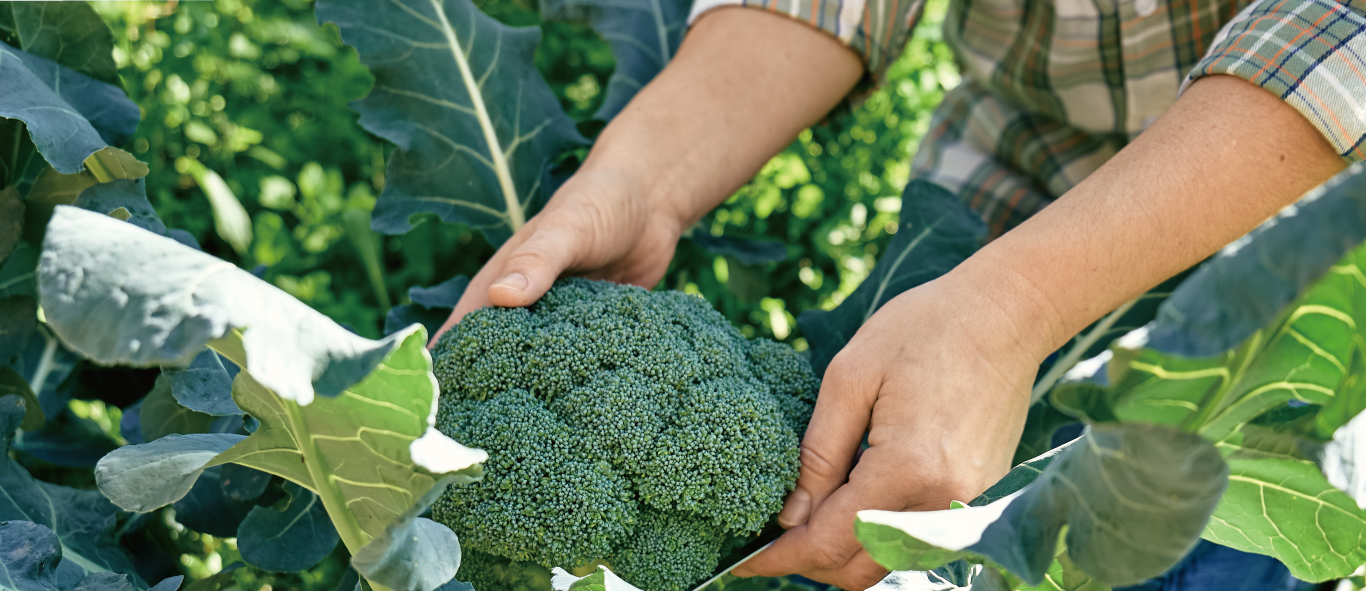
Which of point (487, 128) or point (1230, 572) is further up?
point (487, 128)

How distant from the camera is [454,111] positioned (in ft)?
4.60

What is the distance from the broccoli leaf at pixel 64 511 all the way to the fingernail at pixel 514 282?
599 millimetres

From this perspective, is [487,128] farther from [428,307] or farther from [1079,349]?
[1079,349]

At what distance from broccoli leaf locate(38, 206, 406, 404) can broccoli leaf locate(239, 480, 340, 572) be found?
58cm

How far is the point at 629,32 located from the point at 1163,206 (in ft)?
3.36

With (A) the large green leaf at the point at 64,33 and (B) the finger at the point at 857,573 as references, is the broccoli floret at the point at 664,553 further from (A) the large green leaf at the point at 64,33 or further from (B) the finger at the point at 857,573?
(A) the large green leaf at the point at 64,33

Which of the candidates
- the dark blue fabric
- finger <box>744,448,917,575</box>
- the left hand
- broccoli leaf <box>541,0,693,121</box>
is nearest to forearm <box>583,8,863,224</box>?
broccoli leaf <box>541,0,693,121</box>

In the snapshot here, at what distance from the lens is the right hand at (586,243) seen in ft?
3.65

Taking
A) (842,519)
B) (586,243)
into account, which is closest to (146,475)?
(586,243)

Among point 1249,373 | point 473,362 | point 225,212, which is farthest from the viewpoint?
point 225,212

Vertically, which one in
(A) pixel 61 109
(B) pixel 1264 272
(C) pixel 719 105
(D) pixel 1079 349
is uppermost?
(B) pixel 1264 272

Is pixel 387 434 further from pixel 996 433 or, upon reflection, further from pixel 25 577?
pixel 996 433

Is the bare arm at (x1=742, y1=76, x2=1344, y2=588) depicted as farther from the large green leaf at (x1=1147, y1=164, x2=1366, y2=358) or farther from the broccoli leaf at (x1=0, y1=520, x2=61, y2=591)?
the broccoli leaf at (x1=0, y1=520, x2=61, y2=591)

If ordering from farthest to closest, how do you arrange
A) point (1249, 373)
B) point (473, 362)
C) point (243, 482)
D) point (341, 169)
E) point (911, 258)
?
1. point (341, 169)
2. point (911, 258)
3. point (243, 482)
4. point (473, 362)
5. point (1249, 373)
